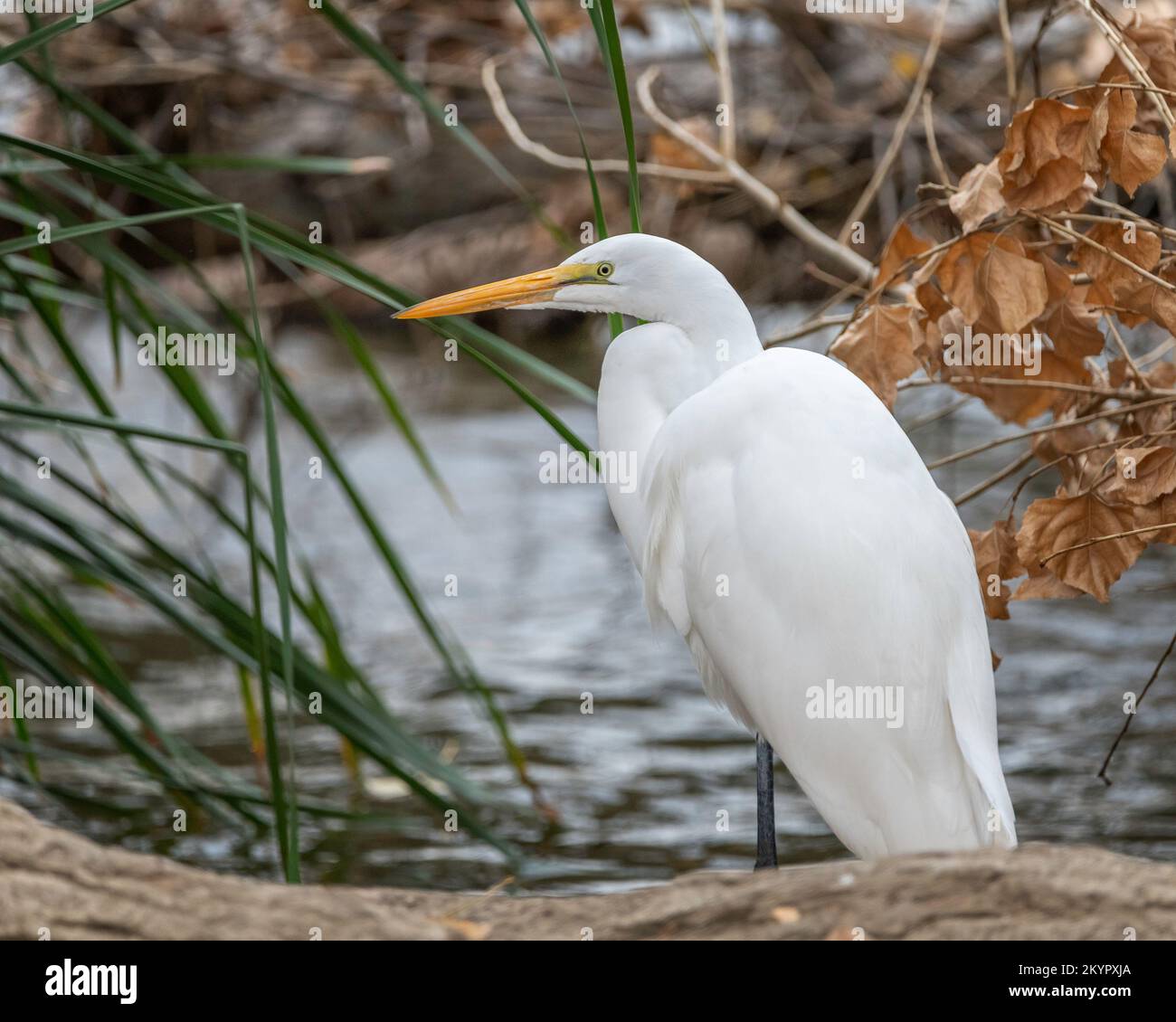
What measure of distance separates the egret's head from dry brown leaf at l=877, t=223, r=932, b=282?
0.22 metres

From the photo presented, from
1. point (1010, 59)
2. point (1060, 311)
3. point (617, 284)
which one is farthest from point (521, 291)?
point (1010, 59)

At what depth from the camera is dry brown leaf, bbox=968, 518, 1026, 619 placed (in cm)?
190

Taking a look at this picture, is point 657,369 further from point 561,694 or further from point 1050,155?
point 561,694

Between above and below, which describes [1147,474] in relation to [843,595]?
above

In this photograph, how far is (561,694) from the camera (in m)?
4.13

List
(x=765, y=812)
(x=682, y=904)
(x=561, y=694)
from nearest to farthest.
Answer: (x=682, y=904), (x=765, y=812), (x=561, y=694)

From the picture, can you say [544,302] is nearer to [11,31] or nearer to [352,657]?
[11,31]

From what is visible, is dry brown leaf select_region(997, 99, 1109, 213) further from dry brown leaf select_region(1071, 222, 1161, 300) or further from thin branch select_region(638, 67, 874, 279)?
thin branch select_region(638, 67, 874, 279)

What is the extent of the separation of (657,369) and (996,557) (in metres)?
0.48

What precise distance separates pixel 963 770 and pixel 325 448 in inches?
31.8

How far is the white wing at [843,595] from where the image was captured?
171 cm

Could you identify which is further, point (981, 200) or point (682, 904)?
point (981, 200)

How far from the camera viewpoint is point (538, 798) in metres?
2.58

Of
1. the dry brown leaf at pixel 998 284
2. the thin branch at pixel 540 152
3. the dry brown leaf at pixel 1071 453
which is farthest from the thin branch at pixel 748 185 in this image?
the dry brown leaf at pixel 998 284
